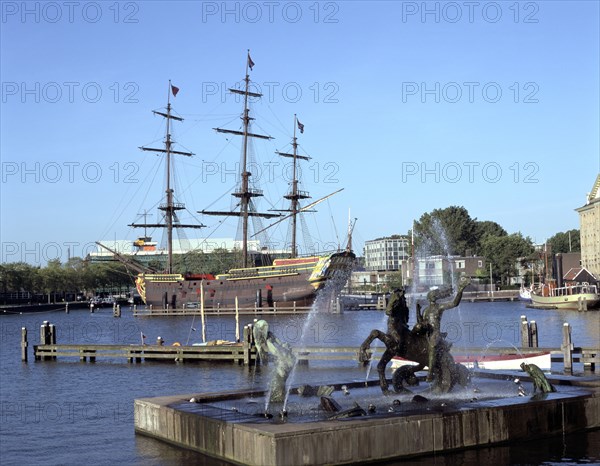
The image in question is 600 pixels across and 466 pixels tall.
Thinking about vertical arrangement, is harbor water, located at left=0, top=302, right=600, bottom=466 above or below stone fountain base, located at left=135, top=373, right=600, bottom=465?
below

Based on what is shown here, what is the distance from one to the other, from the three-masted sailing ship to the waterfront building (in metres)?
38.0

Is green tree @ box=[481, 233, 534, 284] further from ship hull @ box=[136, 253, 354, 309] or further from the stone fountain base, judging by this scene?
the stone fountain base

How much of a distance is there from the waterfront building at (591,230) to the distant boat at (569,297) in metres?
12.5

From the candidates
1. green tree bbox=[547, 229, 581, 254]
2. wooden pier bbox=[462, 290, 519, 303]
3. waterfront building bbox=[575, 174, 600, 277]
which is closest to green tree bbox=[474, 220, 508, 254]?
green tree bbox=[547, 229, 581, 254]

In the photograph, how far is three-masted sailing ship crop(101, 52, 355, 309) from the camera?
89750 mm

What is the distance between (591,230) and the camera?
108125 millimetres

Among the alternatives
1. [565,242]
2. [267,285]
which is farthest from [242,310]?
[565,242]

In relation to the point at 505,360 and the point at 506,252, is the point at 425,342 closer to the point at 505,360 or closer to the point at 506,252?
the point at 505,360

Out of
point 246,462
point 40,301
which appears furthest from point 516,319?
point 40,301

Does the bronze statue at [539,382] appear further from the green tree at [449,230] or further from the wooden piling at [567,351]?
the green tree at [449,230]

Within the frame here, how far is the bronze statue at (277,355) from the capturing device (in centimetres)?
1677

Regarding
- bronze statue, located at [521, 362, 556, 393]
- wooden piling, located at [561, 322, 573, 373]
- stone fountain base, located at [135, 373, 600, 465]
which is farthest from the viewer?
wooden piling, located at [561, 322, 573, 373]

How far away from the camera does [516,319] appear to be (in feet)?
238

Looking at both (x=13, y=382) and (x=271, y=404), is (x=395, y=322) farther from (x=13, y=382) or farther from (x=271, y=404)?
(x=13, y=382)
